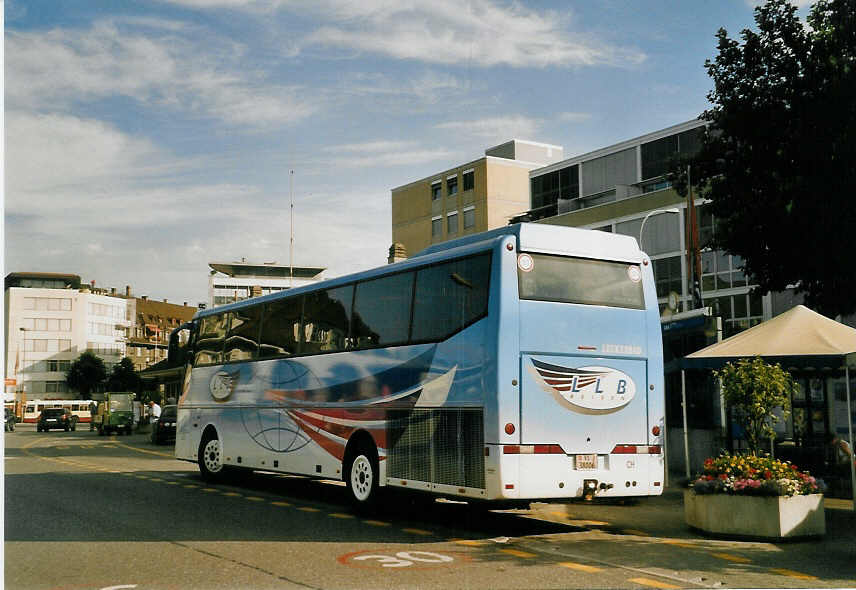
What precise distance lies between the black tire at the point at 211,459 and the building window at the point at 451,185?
6603cm

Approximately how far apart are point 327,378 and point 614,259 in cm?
547

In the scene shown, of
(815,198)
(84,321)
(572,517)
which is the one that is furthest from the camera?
(84,321)

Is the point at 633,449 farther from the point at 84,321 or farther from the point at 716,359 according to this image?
the point at 84,321

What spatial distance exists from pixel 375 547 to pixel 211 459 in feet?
33.8

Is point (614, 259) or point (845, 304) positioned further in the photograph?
point (845, 304)

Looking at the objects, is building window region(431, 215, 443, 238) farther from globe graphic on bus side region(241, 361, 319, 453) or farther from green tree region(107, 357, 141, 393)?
globe graphic on bus side region(241, 361, 319, 453)

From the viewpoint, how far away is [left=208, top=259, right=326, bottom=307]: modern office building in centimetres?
15662

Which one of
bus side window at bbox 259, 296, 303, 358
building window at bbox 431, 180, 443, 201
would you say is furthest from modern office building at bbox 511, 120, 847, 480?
A: building window at bbox 431, 180, 443, 201

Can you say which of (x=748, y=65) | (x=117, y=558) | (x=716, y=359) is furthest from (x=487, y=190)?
(x=117, y=558)

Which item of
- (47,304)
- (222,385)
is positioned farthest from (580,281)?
(47,304)

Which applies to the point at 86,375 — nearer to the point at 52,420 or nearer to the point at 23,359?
the point at 23,359

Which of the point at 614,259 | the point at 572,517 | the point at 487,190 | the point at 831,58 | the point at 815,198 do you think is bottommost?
the point at 572,517

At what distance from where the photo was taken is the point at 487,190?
8131 centimetres

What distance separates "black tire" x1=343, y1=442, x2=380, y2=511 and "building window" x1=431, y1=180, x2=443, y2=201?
72711 mm
